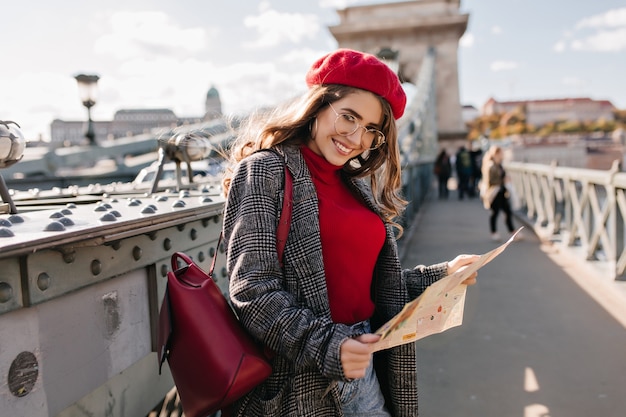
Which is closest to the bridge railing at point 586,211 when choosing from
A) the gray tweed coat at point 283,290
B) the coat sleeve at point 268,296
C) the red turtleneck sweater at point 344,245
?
the red turtleneck sweater at point 344,245

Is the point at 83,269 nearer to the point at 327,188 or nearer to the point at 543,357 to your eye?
the point at 327,188

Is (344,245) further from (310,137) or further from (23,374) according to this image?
(23,374)

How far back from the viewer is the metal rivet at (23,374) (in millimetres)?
1240

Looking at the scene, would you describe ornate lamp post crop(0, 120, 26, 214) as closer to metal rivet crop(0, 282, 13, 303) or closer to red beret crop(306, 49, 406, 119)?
metal rivet crop(0, 282, 13, 303)

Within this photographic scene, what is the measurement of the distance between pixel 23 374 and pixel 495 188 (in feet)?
24.1

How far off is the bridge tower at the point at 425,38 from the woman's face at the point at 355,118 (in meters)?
27.1

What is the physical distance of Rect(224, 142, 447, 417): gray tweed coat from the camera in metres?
1.21

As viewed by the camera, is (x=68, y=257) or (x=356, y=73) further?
(x=356, y=73)

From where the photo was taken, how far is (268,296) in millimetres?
1221

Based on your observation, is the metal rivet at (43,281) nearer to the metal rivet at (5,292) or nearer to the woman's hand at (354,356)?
the metal rivet at (5,292)

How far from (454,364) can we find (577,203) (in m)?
3.80

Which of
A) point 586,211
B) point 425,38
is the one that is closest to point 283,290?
point 586,211

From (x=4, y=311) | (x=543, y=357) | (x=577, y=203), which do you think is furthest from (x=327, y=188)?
(x=577, y=203)

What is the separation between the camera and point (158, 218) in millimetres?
1732
